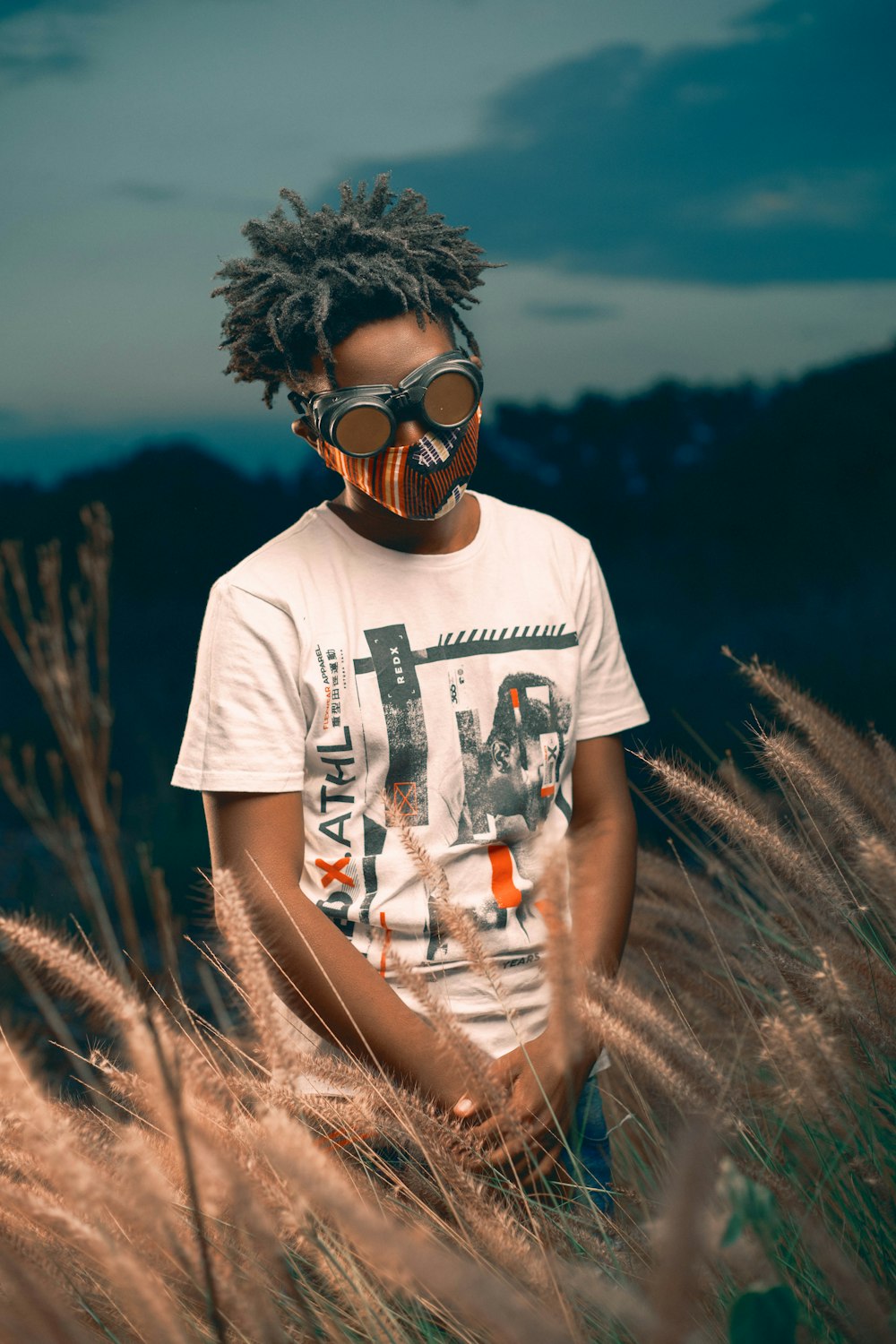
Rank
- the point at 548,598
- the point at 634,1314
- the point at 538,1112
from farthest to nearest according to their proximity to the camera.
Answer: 1. the point at 548,598
2. the point at 538,1112
3. the point at 634,1314

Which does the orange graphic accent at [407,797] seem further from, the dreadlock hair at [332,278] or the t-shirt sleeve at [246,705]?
the dreadlock hair at [332,278]

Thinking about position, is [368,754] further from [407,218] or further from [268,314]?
[407,218]

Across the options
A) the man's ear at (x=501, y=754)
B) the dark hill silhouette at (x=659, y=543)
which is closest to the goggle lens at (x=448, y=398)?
the man's ear at (x=501, y=754)

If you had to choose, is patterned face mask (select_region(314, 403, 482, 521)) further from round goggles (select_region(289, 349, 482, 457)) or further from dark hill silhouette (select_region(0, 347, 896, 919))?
dark hill silhouette (select_region(0, 347, 896, 919))

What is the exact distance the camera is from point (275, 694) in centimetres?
129

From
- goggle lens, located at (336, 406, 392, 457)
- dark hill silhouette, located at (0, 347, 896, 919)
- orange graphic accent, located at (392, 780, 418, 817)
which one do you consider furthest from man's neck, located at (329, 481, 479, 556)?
dark hill silhouette, located at (0, 347, 896, 919)

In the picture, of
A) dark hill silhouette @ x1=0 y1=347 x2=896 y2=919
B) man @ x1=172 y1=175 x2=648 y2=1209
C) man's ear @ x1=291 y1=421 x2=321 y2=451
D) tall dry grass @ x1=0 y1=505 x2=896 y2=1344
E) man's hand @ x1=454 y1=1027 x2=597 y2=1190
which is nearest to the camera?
tall dry grass @ x1=0 y1=505 x2=896 y2=1344

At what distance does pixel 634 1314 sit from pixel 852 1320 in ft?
1.24

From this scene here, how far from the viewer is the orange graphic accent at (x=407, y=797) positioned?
1336 mm

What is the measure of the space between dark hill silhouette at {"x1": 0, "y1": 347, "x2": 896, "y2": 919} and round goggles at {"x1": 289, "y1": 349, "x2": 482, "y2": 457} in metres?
1.98

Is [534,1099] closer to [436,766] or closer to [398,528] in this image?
[436,766]

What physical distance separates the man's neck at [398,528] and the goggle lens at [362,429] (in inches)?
4.3

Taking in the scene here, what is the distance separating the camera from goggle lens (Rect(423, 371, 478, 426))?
1.36m

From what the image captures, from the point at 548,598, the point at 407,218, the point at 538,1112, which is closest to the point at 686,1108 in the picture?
the point at 538,1112
